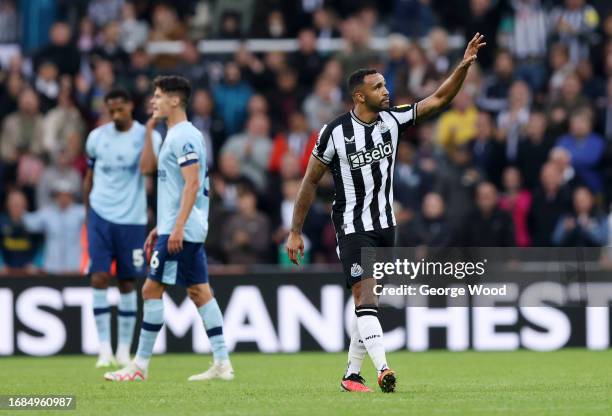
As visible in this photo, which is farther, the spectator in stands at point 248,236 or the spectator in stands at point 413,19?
the spectator in stands at point 413,19

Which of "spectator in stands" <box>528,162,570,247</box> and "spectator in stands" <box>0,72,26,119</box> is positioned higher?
"spectator in stands" <box>0,72,26,119</box>

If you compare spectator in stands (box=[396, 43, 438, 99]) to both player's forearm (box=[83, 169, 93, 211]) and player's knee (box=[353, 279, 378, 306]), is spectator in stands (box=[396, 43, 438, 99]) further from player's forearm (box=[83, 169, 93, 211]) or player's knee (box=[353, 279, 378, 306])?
player's knee (box=[353, 279, 378, 306])

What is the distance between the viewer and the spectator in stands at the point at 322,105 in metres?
19.0

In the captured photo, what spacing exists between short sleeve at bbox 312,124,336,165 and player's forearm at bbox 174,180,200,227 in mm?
1484

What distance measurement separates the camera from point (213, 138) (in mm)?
19281

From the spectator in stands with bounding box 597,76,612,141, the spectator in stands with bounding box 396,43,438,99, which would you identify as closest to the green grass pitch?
the spectator in stands with bounding box 597,76,612,141

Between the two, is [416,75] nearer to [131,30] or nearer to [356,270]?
[131,30]

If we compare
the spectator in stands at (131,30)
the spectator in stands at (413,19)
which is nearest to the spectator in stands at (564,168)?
the spectator in stands at (413,19)

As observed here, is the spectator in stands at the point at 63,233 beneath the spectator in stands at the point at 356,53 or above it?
beneath

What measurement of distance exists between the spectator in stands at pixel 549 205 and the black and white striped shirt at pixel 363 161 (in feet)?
24.7

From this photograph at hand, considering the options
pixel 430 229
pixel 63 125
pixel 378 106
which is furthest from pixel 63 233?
pixel 378 106

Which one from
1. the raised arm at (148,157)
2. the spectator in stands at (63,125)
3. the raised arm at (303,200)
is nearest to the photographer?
the raised arm at (303,200)

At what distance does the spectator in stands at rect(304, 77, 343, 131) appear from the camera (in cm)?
1902

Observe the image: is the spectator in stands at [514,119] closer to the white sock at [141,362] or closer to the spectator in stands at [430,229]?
the spectator in stands at [430,229]
